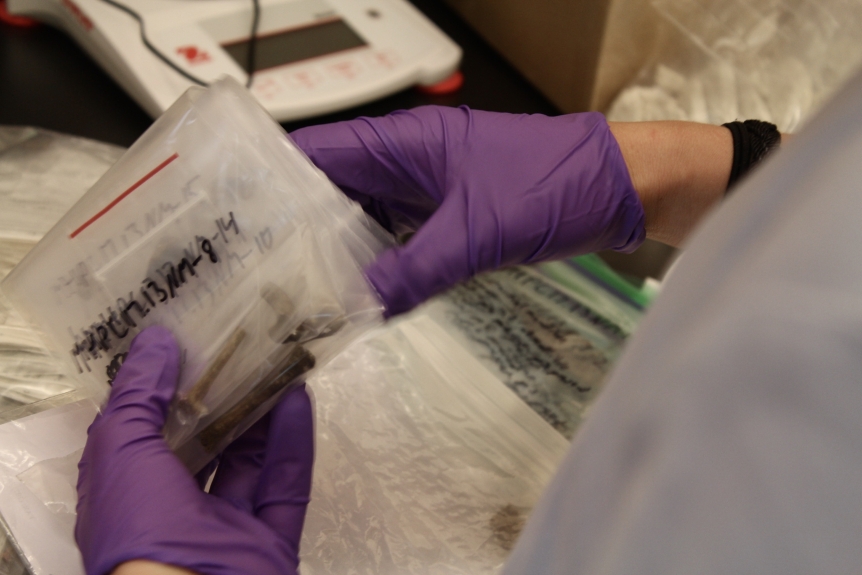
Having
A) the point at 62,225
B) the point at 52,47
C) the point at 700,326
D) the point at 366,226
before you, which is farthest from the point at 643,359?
the point at 52,47

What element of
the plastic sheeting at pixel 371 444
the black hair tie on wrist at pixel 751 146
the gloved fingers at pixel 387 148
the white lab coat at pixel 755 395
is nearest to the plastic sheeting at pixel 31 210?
the plastic sheeting at pixel 371 444

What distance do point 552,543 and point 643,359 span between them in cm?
10

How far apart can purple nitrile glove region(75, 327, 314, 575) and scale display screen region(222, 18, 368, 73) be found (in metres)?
0.50

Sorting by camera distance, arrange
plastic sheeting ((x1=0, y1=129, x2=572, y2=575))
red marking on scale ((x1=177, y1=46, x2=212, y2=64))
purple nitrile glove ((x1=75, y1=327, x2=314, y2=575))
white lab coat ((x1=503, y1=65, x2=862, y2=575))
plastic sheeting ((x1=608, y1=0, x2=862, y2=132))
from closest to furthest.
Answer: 1. white lab coat ((x1=503, y1=65, x2=862, y2=575))
2. purple nitrile glove ((x1=75, y1=327, x2=314, y2=575))
3. plastic sheeting ((x1=0, y1=129, x2=572, y2=575))
4. plastic sheeting ((x1=608, y1=0, x2=862, y2=132))
5. red marking on scale ((x1=177, y1=46, x2=212, y2=64))

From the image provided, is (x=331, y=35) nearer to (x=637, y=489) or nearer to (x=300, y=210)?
(x=300, y=210)

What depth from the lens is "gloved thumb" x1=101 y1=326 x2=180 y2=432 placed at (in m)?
0.44

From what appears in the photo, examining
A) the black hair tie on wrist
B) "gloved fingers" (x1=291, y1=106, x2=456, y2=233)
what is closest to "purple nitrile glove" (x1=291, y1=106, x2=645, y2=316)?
"gloved fingers" (x1=291, y1=106, x2=456, y2=233)

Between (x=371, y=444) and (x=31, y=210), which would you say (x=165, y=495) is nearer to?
(x=371, y=444)

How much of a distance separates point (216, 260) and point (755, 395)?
33cm

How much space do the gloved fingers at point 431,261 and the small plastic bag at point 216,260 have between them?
0.01 m

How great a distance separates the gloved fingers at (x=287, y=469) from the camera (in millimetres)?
Result: 501

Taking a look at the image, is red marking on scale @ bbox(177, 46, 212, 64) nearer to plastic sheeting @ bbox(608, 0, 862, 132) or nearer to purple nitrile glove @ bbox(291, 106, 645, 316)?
purple nitrile glove @ bbox(291, 106, 645, 316)

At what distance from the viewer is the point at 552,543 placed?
0.98 ft

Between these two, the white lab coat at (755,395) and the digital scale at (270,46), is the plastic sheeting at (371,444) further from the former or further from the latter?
the white lab coat at (755,395)
